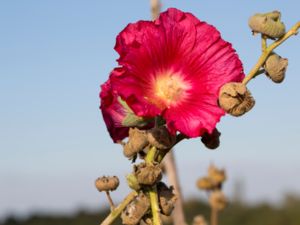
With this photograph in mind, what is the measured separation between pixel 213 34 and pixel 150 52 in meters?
0.09

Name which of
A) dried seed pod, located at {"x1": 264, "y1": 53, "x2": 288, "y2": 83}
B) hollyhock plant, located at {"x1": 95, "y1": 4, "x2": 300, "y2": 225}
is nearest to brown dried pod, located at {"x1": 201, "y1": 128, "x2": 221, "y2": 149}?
hollyhock plant, located at {"x1": 95, "y1": 4, "x2": 300, "y2": 225}

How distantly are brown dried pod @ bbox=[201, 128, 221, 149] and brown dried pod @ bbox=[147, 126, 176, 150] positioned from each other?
0.06 metres

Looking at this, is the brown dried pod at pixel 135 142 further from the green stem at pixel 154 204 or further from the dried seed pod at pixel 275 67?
the dried seed pod at pixel 275 67

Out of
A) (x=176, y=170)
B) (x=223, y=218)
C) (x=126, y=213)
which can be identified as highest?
(x=126, y=213)

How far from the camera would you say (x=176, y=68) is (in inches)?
36.0

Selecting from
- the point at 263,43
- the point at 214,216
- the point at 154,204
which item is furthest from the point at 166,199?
the point at 214,216

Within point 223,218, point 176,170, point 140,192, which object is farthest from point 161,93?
point 223,218

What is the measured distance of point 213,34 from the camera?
0.91m

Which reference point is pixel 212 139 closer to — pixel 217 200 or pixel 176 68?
pixel 176 68

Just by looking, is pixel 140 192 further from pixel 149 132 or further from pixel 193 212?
pixel 193 212

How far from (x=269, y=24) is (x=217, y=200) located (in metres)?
1.24

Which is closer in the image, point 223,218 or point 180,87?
point 180,87

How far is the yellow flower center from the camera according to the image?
2.94 ft

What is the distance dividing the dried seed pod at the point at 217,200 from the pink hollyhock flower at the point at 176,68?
1192 millimetres
